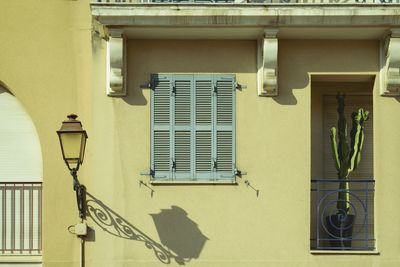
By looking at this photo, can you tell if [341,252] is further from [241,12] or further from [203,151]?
[241,12]

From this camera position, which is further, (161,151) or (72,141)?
(161,151)

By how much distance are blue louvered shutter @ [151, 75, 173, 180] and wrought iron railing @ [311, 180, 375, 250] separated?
7.30 ft

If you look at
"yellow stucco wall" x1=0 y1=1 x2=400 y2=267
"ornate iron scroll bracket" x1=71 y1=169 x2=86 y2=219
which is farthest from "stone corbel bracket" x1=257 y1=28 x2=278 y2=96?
"ornate iron scroll bracket" x1=71 y1=169 x2=86 y2=219

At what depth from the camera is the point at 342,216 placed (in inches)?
408

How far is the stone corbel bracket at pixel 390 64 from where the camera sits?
984 cm

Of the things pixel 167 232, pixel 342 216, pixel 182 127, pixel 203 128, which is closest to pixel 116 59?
pixel 182 127

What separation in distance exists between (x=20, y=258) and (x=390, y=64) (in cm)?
613

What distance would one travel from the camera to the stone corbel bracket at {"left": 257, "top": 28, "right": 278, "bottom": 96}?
982 cm

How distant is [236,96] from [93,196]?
255cm

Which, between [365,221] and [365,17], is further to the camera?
[365,221]

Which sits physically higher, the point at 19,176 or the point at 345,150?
the point at 345,150

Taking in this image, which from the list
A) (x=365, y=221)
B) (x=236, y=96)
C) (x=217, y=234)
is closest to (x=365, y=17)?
(x=236, y=96)

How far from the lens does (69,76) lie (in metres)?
10.1

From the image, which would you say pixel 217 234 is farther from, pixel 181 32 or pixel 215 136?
pixel 181 32
